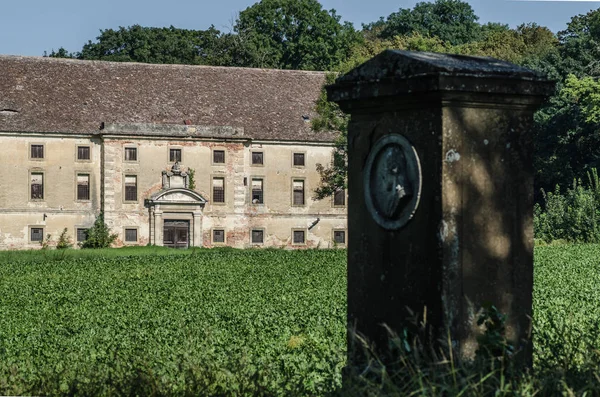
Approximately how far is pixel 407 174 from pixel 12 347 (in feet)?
32.5

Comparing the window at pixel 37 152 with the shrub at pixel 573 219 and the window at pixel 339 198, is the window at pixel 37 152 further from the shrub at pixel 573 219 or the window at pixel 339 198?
the shrub at pixel 573 219

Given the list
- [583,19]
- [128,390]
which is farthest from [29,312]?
[583,19]

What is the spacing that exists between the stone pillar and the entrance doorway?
4405cm

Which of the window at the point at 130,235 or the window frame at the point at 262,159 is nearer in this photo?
the window at the point at 130,235

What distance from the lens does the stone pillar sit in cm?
604

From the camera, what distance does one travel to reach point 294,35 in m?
69.0

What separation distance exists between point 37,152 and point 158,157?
582 centimetres

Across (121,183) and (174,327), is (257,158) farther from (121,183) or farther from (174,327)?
(174,327)

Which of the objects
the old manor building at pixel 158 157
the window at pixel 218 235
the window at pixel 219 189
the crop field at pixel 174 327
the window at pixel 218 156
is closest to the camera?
the crop field at pixel 174 327

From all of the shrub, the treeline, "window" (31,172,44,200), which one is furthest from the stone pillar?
"window" (31,172,44,200)

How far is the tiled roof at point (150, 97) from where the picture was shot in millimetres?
50219

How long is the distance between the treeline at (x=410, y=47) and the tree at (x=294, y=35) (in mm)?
66

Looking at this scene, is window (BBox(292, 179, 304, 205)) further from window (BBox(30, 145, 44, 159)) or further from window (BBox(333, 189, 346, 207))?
window (BBox(30, 145, 44, 159))

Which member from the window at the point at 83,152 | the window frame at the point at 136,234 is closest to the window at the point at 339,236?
the window frame at the point at 136,234
